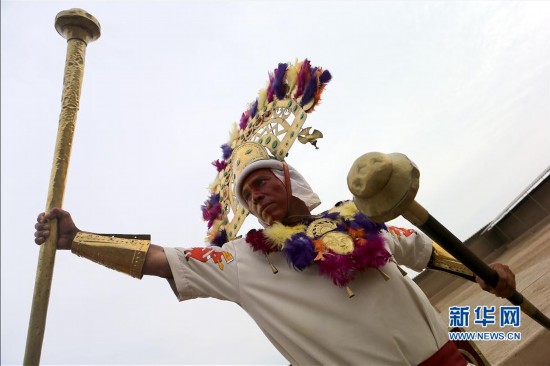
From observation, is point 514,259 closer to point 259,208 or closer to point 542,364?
point 542,364

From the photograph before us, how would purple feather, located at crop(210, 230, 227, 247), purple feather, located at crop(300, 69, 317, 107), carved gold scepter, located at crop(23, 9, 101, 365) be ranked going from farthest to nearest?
1. purple feather, located at crop(210, 230, 227, 247)
2. purple feather, located at crop(300, 69, 317, 107)
3. carved gold scepter, located at crop(23, 9, 101, 365)

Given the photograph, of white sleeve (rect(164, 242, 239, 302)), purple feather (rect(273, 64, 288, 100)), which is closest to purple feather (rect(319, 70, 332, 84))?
purple feather (rect(273, 64, 288, 100))

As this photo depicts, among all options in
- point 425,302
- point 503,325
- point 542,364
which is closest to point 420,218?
point 425,302

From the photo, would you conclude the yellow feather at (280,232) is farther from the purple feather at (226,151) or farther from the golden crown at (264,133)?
Answer: the purple feather at (226,151)

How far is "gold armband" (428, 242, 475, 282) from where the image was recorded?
8.50ft

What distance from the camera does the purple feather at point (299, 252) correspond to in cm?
210

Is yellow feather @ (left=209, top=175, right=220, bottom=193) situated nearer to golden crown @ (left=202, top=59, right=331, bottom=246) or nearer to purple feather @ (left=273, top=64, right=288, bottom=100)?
golden crown @ (left=202, top=59, right=331, bottom=246)

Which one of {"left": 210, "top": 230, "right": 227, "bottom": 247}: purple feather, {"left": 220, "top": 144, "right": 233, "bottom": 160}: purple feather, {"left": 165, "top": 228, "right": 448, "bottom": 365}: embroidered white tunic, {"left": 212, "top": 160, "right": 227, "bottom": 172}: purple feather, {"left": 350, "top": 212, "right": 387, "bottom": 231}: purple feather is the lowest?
{"left": 165, "top": 228, "right": 448, "bottom": 365}: embroidered white tunic

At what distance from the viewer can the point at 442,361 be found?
2.03 meters

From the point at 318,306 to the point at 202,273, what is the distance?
0.60m

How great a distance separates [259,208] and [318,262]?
518 millimetres

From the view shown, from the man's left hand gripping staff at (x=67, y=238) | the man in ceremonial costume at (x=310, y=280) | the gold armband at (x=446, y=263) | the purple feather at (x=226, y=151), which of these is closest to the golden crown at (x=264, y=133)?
the purple feather at (x=226, y=151)

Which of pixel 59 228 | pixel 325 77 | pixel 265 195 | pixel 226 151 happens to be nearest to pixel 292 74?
pixel 325 77

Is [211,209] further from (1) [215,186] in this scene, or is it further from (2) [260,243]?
(2) [260,243]
